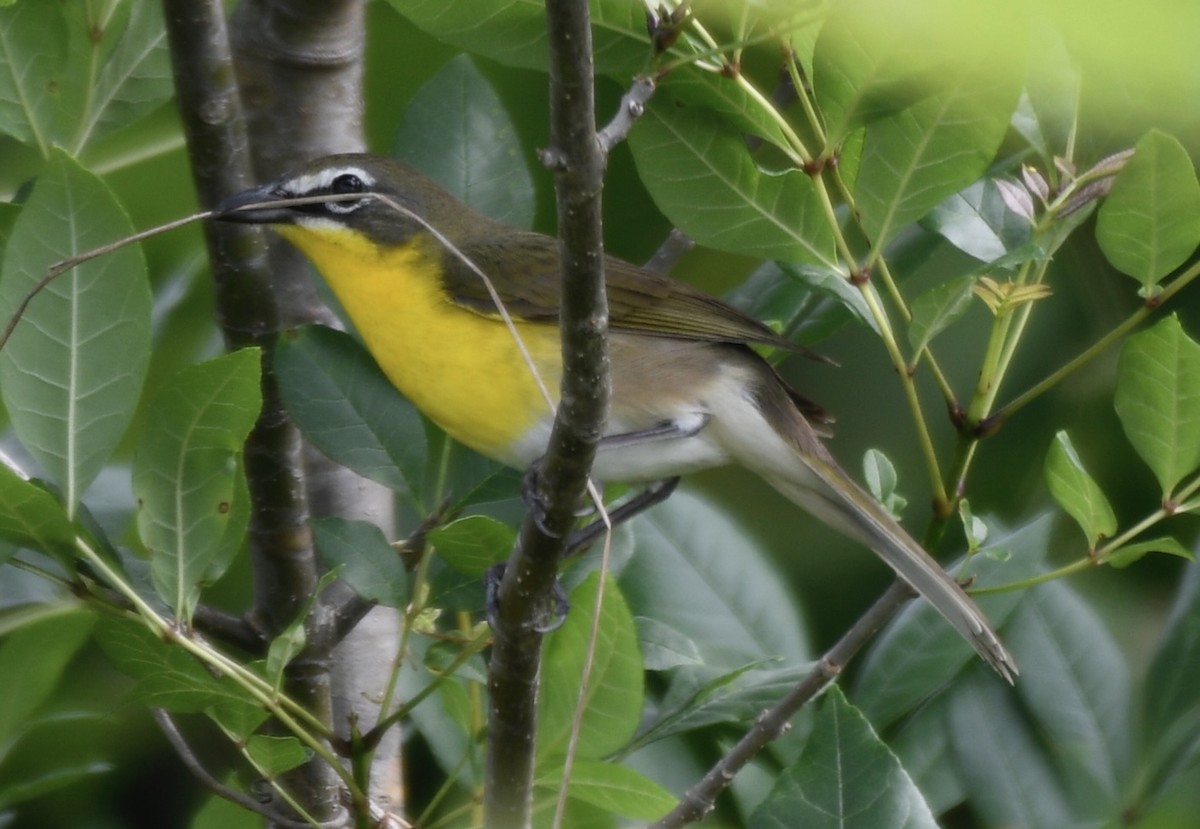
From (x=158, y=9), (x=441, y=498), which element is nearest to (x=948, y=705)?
(x=441, y=498)

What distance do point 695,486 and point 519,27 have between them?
1.82 meters

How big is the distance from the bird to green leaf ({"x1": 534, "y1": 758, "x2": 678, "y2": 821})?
714 mm

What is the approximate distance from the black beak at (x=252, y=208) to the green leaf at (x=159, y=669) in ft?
2.18

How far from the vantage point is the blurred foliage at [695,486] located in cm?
172

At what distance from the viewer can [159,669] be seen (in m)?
1.71

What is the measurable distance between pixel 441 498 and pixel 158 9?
3.22ft

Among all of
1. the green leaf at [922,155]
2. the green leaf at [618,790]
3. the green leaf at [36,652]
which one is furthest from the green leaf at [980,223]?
the green leaf at [36,652]

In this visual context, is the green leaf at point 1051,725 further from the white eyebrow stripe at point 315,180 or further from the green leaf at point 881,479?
the white eyebrow stripe at point 315,180

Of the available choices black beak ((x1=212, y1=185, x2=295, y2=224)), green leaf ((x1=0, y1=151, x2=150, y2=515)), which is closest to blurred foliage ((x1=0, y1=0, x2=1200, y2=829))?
green leaf ((x1=0, y1=151, x2=150, y2=515))

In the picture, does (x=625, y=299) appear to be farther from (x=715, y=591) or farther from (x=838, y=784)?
(x=838, y=784)

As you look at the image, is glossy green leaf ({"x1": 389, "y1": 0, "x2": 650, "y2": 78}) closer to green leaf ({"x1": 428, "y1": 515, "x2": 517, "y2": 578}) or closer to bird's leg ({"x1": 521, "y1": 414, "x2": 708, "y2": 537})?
green leaf ({"x1": 428, "y1": 515, "x2": 517, "y2": 578})

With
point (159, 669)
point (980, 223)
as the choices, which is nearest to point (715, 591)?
point (980, 223)

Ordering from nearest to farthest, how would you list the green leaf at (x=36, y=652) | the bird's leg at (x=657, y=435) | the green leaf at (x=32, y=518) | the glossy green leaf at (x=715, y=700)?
the green leaf at (x=32, y=518) < the green leaf at (x=36, y=652) < the glossy green leaf at (x=715, y=700) < the bird's leg at (x=657, y=435)

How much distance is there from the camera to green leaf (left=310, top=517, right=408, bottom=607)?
1.97 metres
